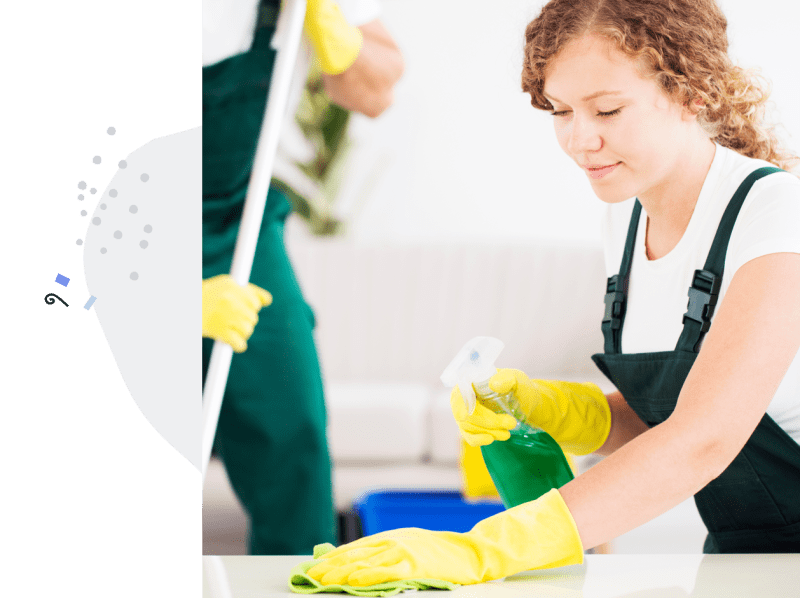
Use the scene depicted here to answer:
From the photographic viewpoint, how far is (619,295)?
3.01 feet

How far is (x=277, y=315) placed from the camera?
104cm

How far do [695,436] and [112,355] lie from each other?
0.54m

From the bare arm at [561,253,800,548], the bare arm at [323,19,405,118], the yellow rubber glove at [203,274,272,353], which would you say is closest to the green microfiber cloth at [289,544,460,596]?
the bare arm at [561,253,800,548]

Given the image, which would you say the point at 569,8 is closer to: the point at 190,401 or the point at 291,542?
the point at 190,401

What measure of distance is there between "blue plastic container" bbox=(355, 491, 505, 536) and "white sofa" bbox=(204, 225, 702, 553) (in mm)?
41

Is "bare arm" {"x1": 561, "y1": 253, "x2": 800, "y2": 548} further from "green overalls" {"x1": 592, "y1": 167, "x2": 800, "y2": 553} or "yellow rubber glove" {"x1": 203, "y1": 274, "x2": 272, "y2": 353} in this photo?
"yellow rubber glove" {"x1": 203, "y1": 274, "x2": 272, "y2": 353}

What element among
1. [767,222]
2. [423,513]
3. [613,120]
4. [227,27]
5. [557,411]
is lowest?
[423,513]

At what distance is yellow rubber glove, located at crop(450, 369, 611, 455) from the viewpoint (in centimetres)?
80

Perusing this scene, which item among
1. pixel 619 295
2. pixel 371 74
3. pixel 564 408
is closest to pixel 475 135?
pixel 371 74

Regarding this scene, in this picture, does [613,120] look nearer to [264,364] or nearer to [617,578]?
[617,578]

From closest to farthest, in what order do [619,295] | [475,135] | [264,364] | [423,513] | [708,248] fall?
1. [708,248]
2. [619,295]
3. [264,364]
4. [475,135]
5. [423,513]

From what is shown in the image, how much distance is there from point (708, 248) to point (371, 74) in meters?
0.64

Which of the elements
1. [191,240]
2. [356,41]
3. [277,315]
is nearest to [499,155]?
[356,41]

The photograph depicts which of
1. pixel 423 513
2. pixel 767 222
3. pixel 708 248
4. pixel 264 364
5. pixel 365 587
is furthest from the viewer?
pixel 423 513
